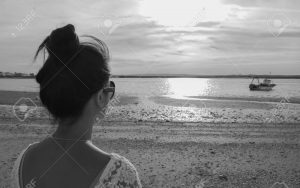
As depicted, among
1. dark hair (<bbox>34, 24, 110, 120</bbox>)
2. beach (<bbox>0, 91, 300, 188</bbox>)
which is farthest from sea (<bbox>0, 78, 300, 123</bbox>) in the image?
beach (<bbox>0, 91, 300, 188</bbox>)

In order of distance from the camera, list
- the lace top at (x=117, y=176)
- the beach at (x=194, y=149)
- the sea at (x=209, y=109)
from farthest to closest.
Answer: the sea at (x=209, y=109)
the beach at (x=194, y=149)
the lace top at (x=117, y=176)

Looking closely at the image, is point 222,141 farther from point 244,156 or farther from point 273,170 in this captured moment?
point 273,170

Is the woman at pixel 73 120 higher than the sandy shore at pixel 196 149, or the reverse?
the woman at pixel 73 120

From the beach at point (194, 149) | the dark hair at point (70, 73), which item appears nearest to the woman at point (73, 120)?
the dark hair at point (70, 73)

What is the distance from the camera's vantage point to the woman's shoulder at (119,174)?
1556mm

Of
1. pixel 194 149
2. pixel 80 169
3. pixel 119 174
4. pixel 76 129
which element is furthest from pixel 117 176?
pixel 194 149

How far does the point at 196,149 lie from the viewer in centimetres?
1027

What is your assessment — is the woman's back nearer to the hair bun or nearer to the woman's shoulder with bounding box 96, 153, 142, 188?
the woman's shoulder with bounding box 96, 153, 142, 188

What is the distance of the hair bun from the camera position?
166 centimetres

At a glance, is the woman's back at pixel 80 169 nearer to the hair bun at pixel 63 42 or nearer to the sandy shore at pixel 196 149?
the hair bun at pixel 63 42

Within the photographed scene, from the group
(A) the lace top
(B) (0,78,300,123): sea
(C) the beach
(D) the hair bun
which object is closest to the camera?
(A) the lace top

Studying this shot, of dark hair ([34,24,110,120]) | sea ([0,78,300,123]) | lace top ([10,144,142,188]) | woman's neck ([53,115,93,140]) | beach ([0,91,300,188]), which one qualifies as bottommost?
sea ([0,78,300,123])

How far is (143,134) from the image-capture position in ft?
42.3

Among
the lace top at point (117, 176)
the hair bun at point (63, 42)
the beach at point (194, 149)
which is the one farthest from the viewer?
the beach at point (194, 149)
